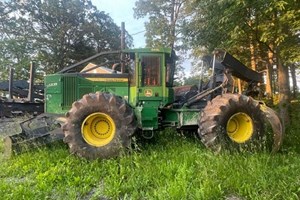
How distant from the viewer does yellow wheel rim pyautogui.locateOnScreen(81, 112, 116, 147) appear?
6172mm

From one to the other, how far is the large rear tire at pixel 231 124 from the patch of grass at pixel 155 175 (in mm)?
305

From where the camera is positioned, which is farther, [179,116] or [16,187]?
[179,116]

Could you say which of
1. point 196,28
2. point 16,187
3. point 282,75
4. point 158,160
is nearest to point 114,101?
point 158,160

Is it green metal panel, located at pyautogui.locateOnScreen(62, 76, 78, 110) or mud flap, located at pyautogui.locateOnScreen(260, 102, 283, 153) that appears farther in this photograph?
green metal panel, located at pyautogui.locateOnScreen(62, 76, 78, 110)

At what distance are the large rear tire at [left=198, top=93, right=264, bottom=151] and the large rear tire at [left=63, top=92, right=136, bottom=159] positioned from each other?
4.52 feet

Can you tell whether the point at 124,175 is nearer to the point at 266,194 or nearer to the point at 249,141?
the point at 266,194

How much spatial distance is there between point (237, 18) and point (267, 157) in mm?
4117

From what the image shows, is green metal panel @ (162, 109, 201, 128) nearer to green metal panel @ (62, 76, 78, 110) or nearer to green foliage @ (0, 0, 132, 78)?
green metal panel @ (62, 76, 78, 110)

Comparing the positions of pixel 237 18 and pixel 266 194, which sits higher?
pixel 237 18

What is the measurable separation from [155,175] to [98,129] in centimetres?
194

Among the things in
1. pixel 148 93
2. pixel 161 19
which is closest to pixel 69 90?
pixel 148 93

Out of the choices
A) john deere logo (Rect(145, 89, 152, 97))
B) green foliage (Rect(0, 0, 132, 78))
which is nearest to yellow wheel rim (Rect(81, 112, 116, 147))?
john deere logo (Rect(145, 89, 152, 97))

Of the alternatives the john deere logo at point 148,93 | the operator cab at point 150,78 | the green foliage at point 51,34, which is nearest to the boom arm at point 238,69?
the operator cab at point 150,78

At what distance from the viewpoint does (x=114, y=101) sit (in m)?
6.17
